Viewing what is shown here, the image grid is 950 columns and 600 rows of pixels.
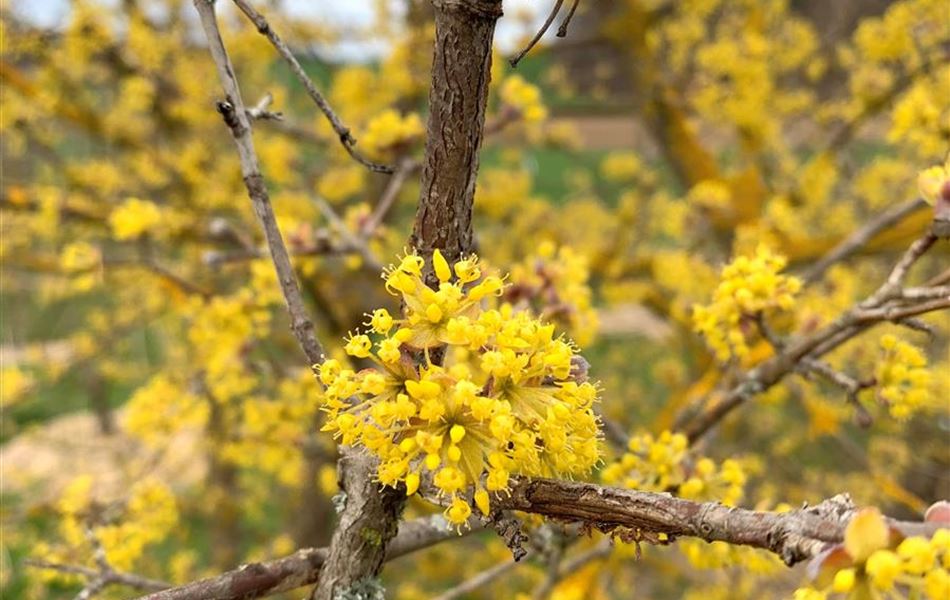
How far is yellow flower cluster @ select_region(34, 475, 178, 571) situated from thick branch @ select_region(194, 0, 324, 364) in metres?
0.76

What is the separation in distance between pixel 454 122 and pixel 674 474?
25.7 inches

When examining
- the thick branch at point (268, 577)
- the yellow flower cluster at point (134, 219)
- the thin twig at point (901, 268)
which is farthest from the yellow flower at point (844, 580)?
the yellow flower cluster at point (134, 219)

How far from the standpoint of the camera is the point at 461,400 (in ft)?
2.62

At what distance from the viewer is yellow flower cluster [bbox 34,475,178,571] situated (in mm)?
1523

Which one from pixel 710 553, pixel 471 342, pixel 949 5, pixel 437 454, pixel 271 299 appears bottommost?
pixel 710 553

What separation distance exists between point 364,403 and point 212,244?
91.6 inches

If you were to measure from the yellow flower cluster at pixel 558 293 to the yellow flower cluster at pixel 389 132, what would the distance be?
1.63ft

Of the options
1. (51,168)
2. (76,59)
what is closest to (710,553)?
(76,59)

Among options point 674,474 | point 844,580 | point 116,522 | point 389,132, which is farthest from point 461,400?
point 116,522

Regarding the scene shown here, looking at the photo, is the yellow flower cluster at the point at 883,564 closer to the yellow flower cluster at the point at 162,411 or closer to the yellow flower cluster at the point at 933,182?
the yellow flower cluster at the point at 933,182

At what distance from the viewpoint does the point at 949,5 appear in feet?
7.32

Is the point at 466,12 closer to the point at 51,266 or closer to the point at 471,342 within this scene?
the point at 471,342

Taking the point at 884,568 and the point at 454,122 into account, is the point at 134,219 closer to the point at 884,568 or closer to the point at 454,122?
the point at 454,122

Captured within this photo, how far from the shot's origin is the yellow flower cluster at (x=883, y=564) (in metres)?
0.59
